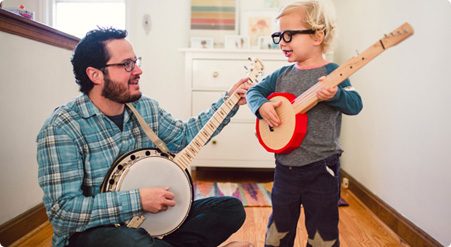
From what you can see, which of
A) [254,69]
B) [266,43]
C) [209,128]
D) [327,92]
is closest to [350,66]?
[327,92]

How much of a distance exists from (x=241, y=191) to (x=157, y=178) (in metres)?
1.41

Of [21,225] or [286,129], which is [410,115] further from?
[21,225]

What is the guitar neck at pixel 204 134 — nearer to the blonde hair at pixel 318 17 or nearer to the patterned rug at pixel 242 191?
the blonde hair at pixel 318 17

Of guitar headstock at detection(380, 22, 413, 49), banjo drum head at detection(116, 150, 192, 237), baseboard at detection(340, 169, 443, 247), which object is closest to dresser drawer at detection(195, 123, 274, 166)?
baseboard at detection(340, 169, 443, 247)

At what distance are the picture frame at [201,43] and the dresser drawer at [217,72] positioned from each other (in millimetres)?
499

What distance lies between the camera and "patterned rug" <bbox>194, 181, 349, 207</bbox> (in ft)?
7.35

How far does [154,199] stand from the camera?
1073mm

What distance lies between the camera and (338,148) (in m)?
1.21

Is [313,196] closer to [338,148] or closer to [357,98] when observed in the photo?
[338,148]

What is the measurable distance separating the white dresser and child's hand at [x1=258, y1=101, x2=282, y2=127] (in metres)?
1.35

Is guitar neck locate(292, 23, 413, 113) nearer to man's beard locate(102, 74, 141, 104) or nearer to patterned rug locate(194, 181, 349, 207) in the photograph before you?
man's beard locate(102, 74, 141, 104)

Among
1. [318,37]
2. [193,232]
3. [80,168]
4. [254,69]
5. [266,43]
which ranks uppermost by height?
[266,43]

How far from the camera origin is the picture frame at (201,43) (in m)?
3.05

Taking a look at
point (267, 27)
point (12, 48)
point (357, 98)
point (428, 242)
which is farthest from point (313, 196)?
point (267, 27)
